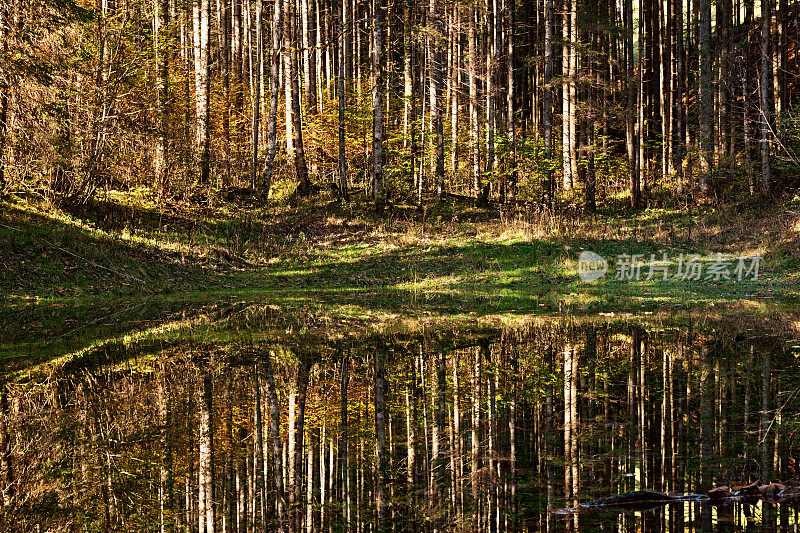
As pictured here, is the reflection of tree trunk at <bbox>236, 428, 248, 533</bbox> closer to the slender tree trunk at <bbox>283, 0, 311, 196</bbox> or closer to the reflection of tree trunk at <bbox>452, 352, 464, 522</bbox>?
the reflection of tree trunk at <bbox>452, 352, 464, 522</bbox>

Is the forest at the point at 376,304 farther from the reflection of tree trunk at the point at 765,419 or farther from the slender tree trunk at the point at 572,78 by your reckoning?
A: the slender tree trunk at the point at 572,78

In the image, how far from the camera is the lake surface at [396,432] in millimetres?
3820

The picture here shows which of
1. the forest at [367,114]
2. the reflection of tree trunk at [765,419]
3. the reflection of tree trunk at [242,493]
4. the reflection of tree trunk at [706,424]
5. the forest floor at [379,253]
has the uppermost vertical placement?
the forest at [367,114]

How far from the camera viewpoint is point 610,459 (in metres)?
4.52

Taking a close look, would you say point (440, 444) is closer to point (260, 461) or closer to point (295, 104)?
point (260, 461)

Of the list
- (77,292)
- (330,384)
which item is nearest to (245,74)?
(77,292)

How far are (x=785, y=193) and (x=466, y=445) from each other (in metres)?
25.2

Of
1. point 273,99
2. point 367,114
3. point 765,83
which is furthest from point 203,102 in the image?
point 765,83

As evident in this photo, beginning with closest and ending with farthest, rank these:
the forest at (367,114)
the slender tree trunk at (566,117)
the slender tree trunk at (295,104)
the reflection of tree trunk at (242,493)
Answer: the reflection of tree trunk at (242,493) → the forest at (367,114) → the slender tree trunk at (295,104) → the slender tree trunk at (566,117)

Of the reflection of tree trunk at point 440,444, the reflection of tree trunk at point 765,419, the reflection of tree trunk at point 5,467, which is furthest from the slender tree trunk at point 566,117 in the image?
the reflection of tree trunk at point 5,467

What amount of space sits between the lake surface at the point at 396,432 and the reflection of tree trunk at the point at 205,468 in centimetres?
2

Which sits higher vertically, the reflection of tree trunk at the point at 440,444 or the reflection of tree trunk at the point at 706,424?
the reflection of tree trunk at the point at 706,424

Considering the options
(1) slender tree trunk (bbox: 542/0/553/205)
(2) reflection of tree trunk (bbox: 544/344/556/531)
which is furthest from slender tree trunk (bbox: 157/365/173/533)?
(1) slender tree trunk (bbox: 542/0/553/205)

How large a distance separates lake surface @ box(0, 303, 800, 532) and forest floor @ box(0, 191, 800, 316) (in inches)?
207
